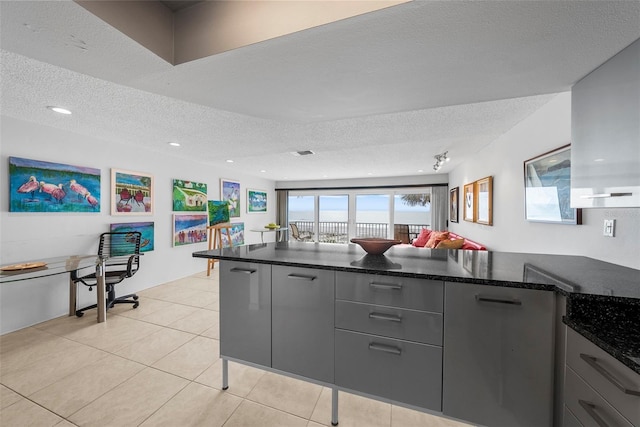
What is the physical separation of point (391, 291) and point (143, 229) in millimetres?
3951

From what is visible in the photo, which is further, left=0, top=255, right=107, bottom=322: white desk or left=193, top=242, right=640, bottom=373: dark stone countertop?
left=0, top=255, right=107, bottom=322: white desk

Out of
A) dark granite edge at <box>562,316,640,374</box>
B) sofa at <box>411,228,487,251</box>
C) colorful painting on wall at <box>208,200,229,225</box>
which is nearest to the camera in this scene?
dark granite edge at <box>562,316,640,374</box>

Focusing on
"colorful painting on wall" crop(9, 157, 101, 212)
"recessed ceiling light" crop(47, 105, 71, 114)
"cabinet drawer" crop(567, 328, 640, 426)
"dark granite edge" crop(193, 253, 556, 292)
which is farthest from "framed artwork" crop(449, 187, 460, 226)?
"colorful painting on wall" crop(9, 157, 101, 212)

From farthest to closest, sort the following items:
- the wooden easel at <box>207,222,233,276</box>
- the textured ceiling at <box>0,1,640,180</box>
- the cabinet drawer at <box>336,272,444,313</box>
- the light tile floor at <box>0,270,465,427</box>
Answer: the wooden easel at <box>207,222,233,276</box>, the light tile floor at <box>0,270,465,427</box>, the cabinet drawer at <box>336,272,444,313</box>, the textured ceiling at <box>0,1,640,180</box>

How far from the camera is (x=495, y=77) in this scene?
4.48 feet

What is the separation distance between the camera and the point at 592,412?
2.88 ft

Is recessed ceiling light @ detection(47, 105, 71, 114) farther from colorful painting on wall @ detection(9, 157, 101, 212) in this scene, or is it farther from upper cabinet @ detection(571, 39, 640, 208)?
upper cabinet @ detection(571, 39, 640, 208)

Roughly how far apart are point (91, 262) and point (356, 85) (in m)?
3.23

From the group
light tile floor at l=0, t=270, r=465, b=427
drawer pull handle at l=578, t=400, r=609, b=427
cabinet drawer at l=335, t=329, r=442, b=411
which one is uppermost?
drawer pull handle at l=578, t=400, r=609, b=427

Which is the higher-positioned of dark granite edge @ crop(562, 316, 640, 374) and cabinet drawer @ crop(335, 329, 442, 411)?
dark granite edge @ crop(562, 316, 640, 374)

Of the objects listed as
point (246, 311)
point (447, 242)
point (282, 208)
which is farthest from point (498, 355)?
point (282, 208)

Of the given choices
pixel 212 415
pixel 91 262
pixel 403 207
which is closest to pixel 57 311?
pixel 91 262

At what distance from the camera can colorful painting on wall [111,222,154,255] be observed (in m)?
3.48

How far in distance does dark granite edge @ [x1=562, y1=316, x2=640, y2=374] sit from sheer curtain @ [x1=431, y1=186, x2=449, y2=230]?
5.70 m
